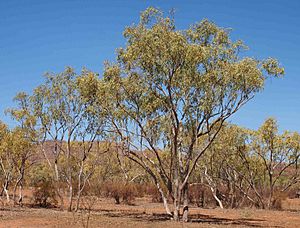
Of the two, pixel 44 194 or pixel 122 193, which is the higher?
pixel 122 193

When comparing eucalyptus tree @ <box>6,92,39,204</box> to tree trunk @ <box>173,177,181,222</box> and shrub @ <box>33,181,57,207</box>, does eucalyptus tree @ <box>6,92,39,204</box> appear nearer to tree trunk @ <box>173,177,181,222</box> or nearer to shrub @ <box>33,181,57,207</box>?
shrub @ <box>33,181,57,207</box>

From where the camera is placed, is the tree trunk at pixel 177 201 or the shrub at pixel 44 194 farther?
the shrub at pixel 44 194

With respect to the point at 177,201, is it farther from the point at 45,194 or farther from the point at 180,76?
the point at 45,194

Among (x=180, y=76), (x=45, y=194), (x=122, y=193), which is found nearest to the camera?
(x=180, y=76)

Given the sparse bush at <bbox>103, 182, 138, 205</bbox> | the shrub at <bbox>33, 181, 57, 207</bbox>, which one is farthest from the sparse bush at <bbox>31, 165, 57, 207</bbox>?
the sparse bush at <bbox>103, 182, 138, 205</bbox>

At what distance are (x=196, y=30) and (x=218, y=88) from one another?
384 centimetres

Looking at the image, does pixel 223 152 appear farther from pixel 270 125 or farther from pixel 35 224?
pixel 35 224

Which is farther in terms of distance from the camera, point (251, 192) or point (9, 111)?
point (251, 192)

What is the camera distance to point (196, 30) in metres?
24.9

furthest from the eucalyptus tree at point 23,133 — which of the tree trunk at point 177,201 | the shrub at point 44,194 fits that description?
the tree trunk at point 177,201

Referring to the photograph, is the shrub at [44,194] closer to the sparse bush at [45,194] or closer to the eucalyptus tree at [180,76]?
the sparse bush at [45,194]

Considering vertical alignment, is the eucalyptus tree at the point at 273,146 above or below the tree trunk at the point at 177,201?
above

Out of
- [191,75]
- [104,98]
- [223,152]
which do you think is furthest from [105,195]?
[191,75]

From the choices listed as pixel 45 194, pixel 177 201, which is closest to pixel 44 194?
pixel 45 194
